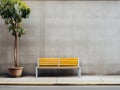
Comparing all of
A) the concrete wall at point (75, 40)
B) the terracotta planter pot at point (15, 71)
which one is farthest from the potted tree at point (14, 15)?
the concrete wall at point (75, 40)

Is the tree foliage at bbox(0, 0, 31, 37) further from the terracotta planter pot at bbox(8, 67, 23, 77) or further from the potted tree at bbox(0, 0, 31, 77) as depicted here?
the terracotta planter pot at bbox(8, 67, 23, 77)

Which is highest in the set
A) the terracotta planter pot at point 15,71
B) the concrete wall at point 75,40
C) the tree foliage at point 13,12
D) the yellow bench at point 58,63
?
the tree foliage at point 13,12

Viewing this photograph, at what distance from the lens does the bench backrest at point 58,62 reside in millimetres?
14211

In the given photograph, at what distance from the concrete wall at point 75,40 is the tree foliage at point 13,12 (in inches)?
52.2

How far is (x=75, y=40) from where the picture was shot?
1484cm

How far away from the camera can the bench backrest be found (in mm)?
14211

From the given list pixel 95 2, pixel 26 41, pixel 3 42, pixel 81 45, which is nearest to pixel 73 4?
pixel 95 2

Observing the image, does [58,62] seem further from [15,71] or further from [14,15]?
[14,15]

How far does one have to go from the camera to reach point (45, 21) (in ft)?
49.0

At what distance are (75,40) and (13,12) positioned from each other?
398cm

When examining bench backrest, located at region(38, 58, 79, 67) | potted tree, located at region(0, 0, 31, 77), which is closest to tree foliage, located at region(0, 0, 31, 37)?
potted tree, located at region(0, 0, 31, 77)

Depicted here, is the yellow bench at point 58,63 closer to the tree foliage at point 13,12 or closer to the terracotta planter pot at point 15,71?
the terracotta planter pot at point 15,71

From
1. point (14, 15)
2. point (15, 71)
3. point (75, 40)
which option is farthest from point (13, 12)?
point (75, 40)

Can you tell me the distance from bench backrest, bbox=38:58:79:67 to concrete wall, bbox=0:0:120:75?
544 millimetres
